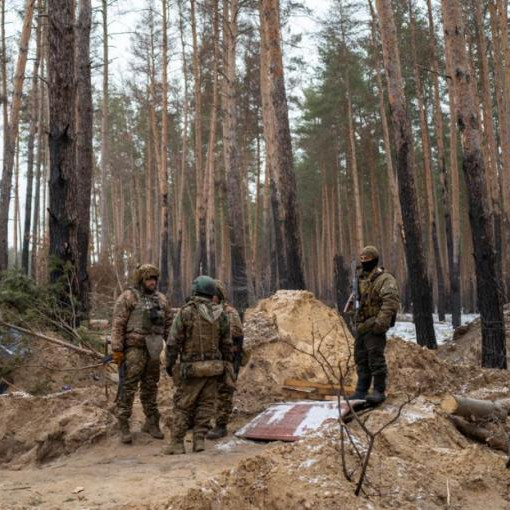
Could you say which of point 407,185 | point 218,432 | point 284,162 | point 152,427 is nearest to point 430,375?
point 218,432

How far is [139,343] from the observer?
5.80m

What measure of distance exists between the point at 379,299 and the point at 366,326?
30 cm

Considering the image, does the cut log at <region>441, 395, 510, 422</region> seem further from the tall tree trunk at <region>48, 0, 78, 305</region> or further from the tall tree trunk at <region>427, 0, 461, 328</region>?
the tall tree trunk at <region>427, 0, 461, 328</region>

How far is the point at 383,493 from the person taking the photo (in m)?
3.94

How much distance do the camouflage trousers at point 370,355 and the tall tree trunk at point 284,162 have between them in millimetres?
4721

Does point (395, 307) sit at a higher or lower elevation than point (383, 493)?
higher

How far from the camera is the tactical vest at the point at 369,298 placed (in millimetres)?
5965

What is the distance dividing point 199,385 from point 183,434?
0.45 metres

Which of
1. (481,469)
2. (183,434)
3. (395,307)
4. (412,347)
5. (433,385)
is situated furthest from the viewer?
(412,347)

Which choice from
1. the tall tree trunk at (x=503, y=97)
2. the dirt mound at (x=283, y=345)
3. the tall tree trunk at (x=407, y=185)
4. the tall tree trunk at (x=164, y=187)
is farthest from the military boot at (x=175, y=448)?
the tall tree trunk at (x=164, y=187)

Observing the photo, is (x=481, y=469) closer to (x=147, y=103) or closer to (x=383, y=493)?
(x=383, y=493)

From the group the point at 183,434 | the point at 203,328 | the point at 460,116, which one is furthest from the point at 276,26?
the point at 183,434

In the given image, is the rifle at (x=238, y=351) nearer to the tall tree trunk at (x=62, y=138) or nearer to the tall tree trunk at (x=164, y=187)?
the tall tree trunk at (x=62, y=138)

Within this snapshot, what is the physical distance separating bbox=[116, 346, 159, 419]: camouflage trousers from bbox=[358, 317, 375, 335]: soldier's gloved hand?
6.75 ft
